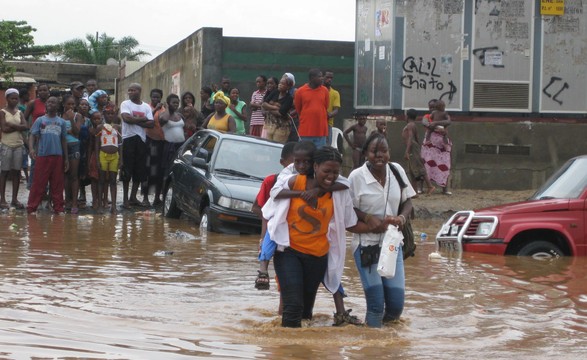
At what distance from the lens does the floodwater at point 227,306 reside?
8.09 metres

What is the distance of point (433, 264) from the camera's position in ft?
43.8

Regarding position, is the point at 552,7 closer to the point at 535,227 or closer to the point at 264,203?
the point at 535,227

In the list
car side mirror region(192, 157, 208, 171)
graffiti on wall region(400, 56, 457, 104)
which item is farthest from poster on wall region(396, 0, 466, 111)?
car side mirror region(192, 157, 208, 171)

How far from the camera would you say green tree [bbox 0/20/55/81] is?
28891 mm

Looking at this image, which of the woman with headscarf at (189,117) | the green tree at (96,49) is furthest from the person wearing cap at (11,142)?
the green tree at (96,49)

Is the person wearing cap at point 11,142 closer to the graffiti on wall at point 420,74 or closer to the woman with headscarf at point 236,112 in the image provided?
the woman with headscarf at point 236,112

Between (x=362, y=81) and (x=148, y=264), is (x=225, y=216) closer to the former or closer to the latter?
(x=148, y=264)

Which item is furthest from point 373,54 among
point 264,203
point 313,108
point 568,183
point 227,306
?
point 264,203

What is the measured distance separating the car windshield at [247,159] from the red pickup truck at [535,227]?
151 inches

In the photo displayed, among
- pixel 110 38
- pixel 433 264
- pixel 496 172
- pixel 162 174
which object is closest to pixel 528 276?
pixel 433 264

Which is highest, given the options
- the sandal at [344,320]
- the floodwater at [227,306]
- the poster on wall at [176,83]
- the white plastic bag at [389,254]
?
the poster on wall at [176,83]

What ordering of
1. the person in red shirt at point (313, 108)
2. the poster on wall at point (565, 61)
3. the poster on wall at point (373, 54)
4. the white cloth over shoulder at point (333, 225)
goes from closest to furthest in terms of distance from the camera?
1. the white cloth over shoulder at point (333, 225)
2. the person in red shirt at point (313, 108)
3. the poster on wall at point (565, 61)
4. the poster on wall at point (373, 54)

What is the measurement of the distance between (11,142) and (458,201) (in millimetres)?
7826

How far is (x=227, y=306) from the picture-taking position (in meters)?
10.0
